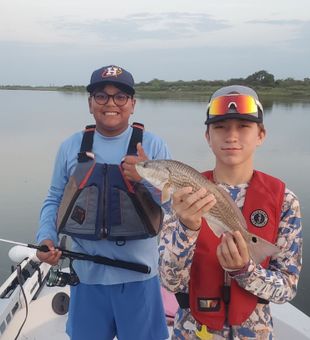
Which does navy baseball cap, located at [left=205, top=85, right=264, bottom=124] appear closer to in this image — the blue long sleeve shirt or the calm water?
the blue long sleeve shirt

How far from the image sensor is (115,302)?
304 cm

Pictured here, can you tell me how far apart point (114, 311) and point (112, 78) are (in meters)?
1.74

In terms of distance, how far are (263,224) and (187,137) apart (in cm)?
1821

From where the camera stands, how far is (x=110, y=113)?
3049mm

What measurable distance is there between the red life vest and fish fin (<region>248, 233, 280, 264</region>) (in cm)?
17

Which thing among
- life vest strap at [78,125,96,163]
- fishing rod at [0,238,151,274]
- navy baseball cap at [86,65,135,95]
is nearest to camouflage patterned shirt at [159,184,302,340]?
fishing rod at [0,238,151,274]

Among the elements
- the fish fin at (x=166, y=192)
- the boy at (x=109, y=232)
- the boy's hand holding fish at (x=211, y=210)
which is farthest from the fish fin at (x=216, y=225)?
the boy at (x=109, y=232)

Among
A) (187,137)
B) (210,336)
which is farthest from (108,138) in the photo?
(187,137)

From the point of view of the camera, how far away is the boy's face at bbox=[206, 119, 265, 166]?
80.0 inches

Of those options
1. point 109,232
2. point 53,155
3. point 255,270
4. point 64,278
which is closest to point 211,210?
point 255,270

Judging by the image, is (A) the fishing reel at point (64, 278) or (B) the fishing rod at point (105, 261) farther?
(A) the fishing reel at point (64, 278)

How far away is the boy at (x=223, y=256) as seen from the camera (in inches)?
77.8

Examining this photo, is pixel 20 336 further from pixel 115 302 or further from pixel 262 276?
pixel 262 276

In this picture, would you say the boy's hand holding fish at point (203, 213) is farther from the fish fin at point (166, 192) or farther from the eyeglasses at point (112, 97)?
the eyeglasses at point (112, 97)
